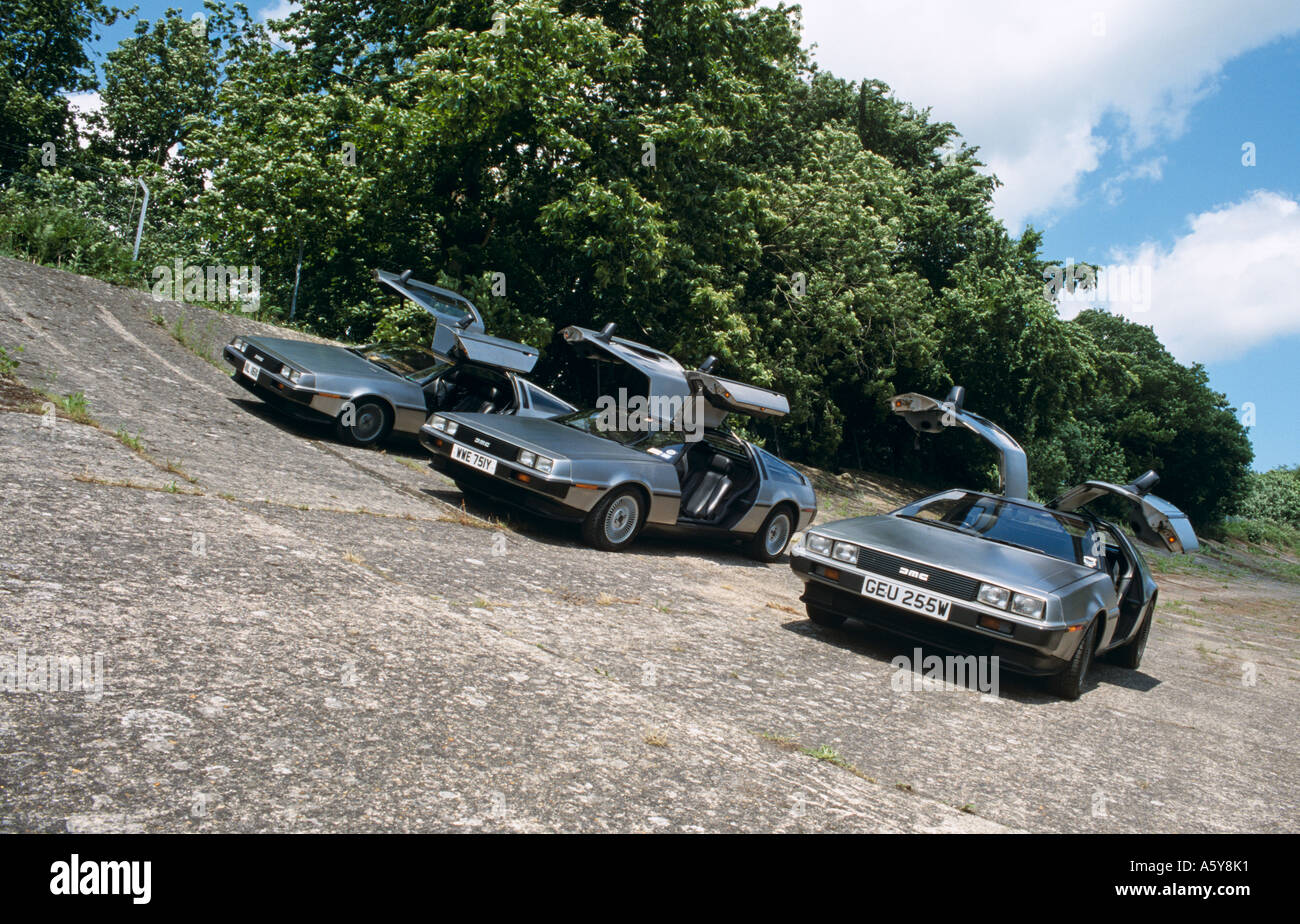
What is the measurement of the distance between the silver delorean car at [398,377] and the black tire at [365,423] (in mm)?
11

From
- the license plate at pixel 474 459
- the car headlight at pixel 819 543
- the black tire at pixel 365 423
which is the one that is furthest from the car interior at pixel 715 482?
the black tire at pixel 365 423

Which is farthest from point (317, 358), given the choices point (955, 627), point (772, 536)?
point (955, 627)

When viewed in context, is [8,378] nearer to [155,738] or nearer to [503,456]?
[503,456]

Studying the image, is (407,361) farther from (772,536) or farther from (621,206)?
(621,206)

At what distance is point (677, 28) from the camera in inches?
735

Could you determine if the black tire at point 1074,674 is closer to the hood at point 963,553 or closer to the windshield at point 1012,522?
the hood at point 963,553

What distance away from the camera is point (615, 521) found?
27.3 ft

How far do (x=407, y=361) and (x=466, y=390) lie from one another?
2.82ft

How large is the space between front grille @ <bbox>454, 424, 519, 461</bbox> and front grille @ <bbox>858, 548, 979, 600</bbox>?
328cm

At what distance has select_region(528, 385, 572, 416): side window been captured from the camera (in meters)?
10.3

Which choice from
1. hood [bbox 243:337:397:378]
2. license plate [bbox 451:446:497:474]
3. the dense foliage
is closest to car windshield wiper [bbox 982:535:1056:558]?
license plate [bbox 451:446:497:474]

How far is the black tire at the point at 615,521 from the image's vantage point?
811 centimetres

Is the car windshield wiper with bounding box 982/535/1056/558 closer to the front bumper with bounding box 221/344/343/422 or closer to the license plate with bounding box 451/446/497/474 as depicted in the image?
the license plate with bounding box 451/446/497/474
